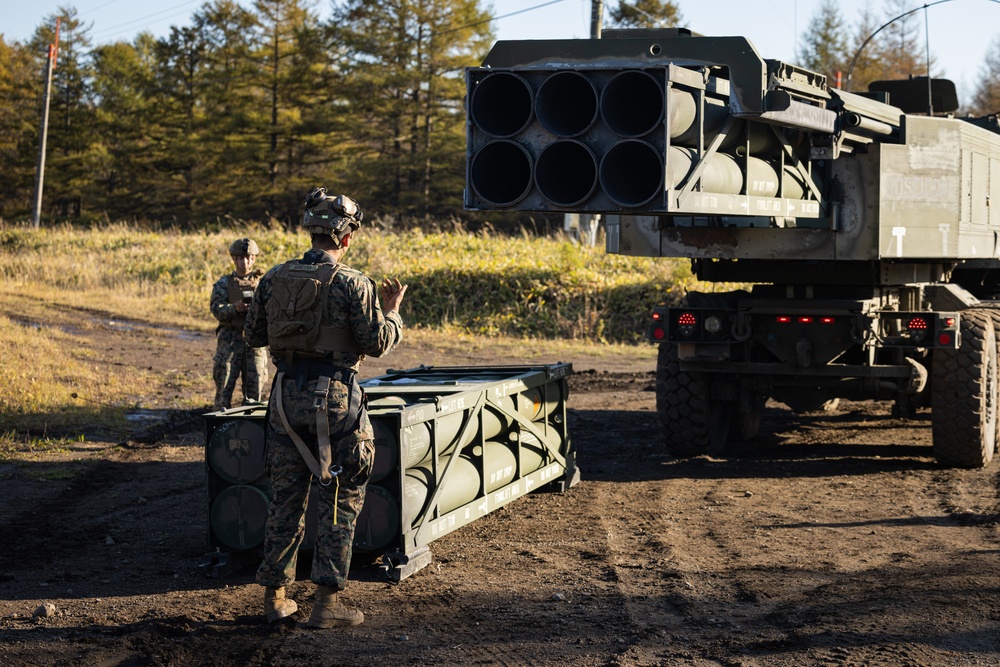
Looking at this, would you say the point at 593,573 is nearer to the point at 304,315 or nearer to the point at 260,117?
the point at 304,315

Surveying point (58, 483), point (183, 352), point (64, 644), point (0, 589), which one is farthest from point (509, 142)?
point (183, 352)

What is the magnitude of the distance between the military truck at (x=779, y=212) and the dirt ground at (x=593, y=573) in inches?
28.4

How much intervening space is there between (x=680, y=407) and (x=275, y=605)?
4939 mm

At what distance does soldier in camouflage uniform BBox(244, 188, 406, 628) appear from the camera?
530cm

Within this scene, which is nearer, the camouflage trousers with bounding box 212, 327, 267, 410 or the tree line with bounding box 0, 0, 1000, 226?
the camouflage trousers with bounding box 212, 327, 267, 410

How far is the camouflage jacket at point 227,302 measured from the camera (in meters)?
9.42

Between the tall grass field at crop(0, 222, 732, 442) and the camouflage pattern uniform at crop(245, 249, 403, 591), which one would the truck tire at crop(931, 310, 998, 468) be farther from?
the tall grass field at crop(0, 222, 732, 442)

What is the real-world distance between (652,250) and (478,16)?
31.2 meters

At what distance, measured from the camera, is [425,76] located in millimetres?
38344

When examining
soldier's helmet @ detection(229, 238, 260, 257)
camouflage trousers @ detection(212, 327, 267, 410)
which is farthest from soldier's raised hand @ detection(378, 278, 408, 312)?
camouflage trousers @ detection(212, 327, 267, 410)

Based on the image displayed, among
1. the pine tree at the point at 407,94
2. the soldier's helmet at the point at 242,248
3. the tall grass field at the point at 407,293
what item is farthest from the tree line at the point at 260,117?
the soldier's helmet at the point at 242,248

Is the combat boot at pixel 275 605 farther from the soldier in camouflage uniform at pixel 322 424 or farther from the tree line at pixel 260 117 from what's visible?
the tree line at pixel 260 117

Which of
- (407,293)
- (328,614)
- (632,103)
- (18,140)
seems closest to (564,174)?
(632,103)

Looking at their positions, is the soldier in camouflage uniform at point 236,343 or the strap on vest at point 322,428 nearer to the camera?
the strap on vest at point 322,428
